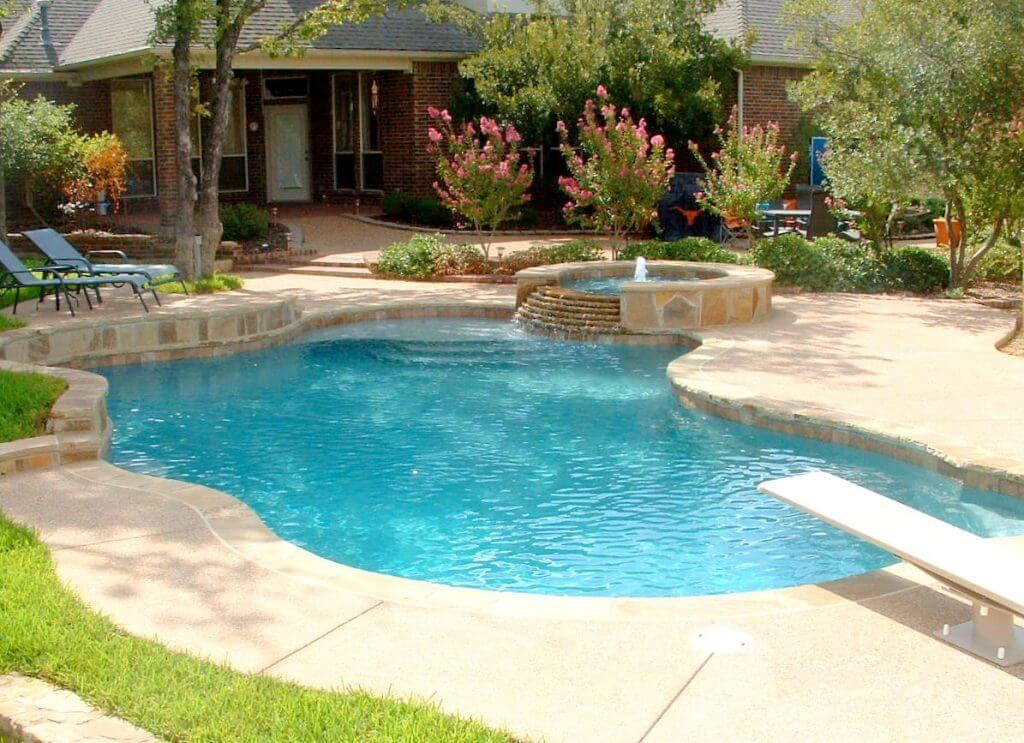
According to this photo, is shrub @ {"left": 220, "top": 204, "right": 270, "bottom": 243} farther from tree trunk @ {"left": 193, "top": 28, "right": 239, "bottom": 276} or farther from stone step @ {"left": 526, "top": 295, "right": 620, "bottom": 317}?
stone step @ {"left": 526, "top": 295, "right": 620, "bottom": 317}

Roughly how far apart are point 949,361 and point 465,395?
167 inches

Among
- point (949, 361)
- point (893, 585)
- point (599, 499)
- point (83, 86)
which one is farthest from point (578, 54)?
point (893, 585)

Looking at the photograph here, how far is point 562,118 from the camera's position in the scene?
2158 cm

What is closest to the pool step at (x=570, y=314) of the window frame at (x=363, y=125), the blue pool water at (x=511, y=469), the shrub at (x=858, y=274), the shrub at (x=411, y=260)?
the blue pool water at (x=511, y=469)

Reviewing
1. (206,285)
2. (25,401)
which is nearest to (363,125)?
(206,285)

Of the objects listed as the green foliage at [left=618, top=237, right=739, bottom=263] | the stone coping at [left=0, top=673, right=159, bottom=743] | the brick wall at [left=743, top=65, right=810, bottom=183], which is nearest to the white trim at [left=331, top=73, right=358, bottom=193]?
the brick wall at [left=743, top=65, right=810, bottom=183]

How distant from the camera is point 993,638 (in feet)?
14.8

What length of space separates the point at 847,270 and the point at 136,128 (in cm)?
1530

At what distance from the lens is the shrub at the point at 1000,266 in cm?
1639

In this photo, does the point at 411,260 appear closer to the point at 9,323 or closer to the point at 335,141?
the point at 9,323

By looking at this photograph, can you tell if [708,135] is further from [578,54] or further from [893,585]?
[893,585]

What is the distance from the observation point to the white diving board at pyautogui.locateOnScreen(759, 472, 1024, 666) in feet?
14.5

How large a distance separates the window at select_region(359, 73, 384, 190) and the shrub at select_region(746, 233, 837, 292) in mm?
11820

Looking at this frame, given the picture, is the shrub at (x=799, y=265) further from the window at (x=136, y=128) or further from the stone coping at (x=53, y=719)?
the window at (x=136, y=128)
